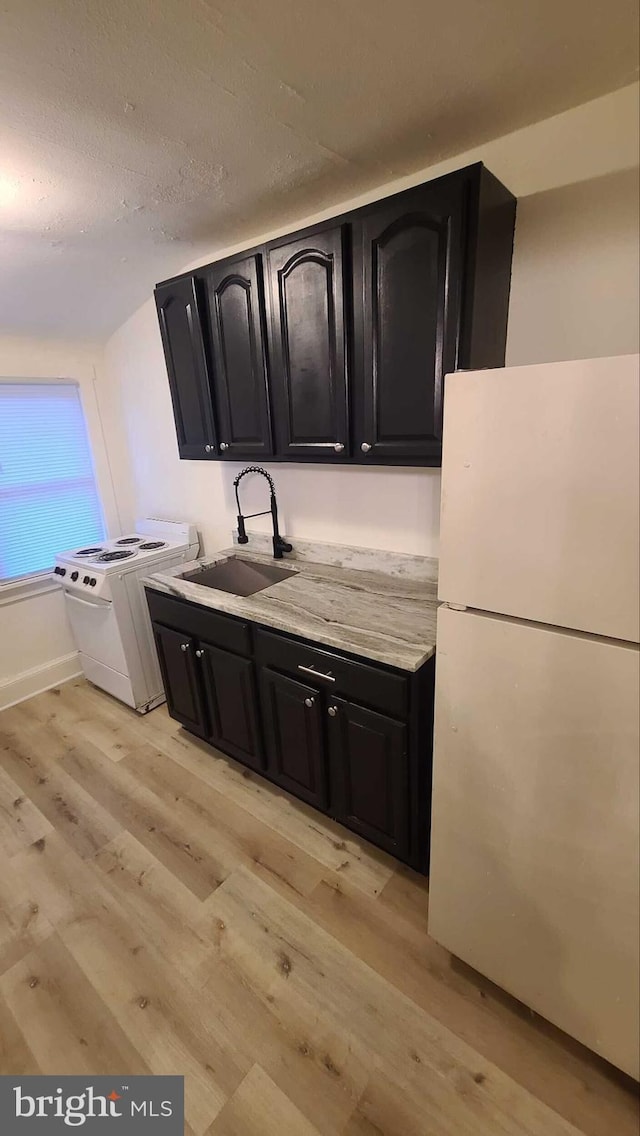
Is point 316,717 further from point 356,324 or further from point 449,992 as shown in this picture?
point 356,324

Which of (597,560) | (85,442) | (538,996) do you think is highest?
(85,442)

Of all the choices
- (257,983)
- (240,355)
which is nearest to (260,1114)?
(257,983)

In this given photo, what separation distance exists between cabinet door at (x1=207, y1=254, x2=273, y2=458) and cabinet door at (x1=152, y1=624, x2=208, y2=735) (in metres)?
0.90

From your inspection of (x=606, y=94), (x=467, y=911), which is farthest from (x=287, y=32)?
(x=467, y=911)

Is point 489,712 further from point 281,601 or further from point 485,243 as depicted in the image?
point 485,243

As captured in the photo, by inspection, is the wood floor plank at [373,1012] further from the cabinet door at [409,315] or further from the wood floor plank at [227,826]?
the cabinet door at [409,315]

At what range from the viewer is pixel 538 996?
1.18 metres

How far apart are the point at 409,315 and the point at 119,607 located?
6.44 feet

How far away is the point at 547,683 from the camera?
0.97 metres

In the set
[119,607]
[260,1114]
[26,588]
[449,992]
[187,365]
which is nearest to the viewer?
[260,1114]

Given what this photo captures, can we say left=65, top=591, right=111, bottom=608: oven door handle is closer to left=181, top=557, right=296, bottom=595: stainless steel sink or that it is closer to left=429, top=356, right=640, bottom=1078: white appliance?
left=181, top=557, right=296, bottom=595: stainless steel sink

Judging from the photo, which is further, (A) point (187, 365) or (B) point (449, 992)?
(A) point (187, 365)

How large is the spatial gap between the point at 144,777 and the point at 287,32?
2624 mm

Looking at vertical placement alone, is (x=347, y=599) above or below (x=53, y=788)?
above
